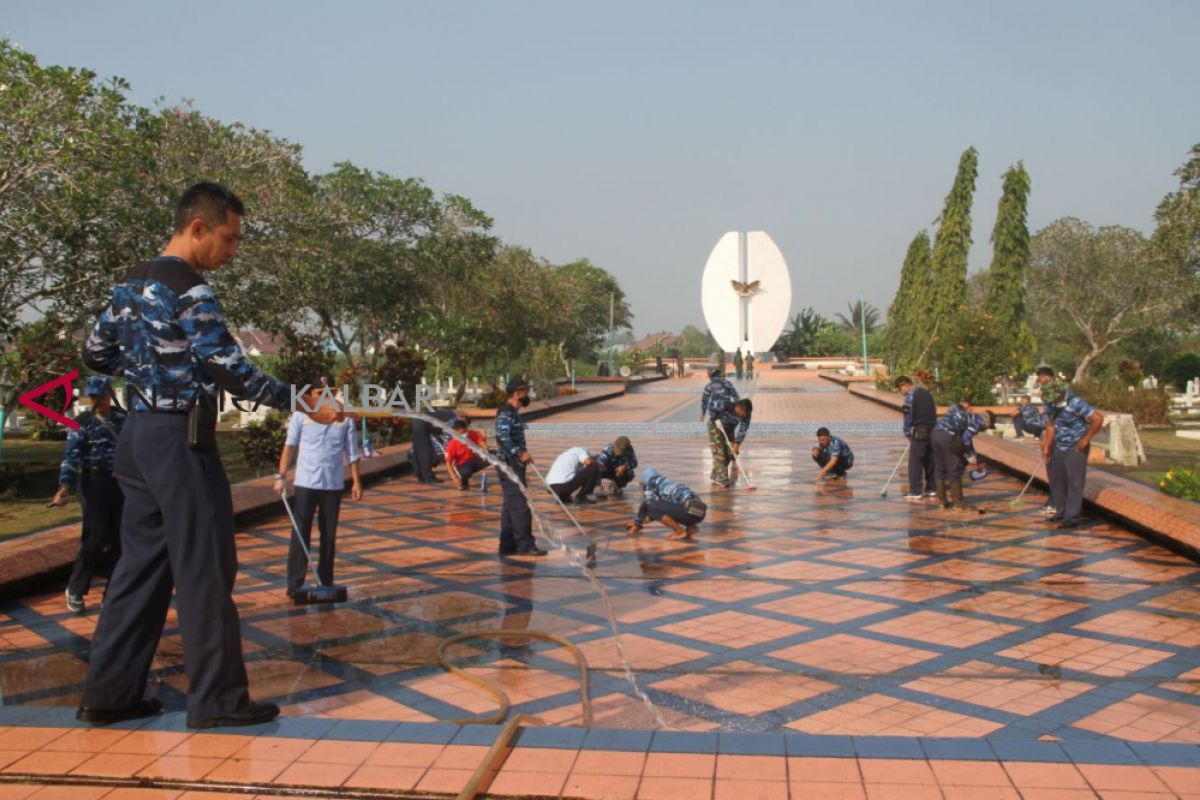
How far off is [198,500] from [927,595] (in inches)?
193

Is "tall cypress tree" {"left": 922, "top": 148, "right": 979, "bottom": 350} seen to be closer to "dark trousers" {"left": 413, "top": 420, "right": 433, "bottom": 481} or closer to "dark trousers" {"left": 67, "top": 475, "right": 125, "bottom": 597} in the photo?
"dark trousers" {"left": 413, "top": 420, "right": 433, "bottom": 481}

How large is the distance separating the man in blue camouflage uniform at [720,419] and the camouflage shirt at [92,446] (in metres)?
7.48

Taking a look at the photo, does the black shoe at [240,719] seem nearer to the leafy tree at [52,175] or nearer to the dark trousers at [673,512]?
the dark trousers at [673,512]

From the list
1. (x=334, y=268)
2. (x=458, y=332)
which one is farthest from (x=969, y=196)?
(x=334, y=268)

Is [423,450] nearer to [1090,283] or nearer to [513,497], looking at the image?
[513,497]

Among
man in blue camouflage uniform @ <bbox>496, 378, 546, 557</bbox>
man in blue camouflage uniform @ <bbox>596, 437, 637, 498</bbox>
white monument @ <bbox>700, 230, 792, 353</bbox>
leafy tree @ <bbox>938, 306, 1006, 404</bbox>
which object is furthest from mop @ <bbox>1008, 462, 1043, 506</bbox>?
white monument @ <bbox>700, 230, 792, 353</bbox>

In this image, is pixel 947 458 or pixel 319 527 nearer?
pixel 319 527

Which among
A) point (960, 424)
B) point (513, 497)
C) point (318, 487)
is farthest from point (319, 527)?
point (960, 424)

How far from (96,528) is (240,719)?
10.8 ft

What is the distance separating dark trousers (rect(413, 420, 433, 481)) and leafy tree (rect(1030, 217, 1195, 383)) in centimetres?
3414

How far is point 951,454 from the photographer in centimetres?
1086

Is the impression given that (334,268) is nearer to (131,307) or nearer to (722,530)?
(722,530)

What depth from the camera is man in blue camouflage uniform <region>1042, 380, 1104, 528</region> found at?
945 cm

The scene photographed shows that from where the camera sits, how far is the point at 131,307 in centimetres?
391
